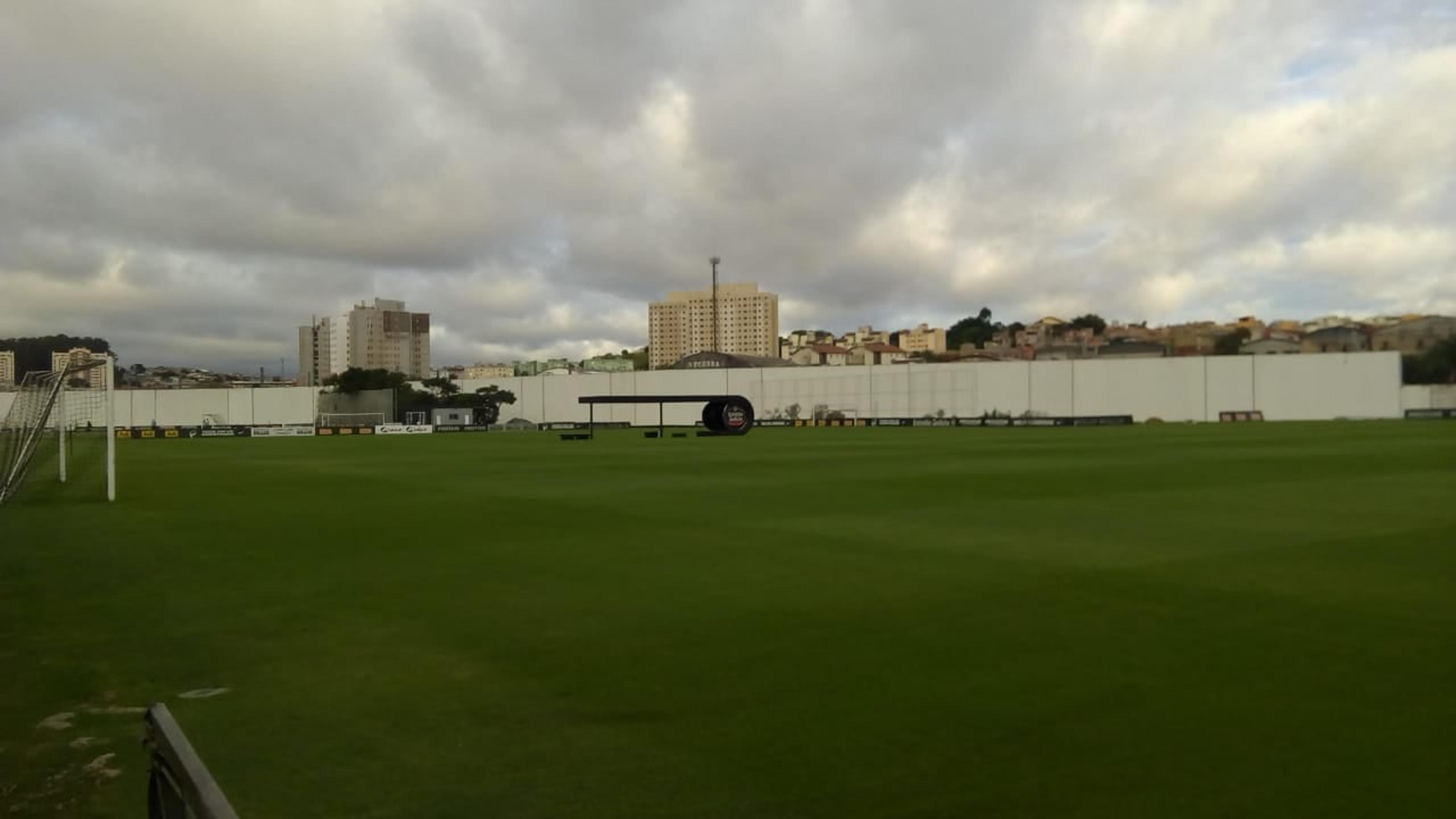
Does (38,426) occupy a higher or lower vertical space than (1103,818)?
higher

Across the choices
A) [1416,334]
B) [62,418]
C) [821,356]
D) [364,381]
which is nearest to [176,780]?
[62,418]

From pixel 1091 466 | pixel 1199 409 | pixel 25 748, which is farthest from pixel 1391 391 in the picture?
pixel 25 748

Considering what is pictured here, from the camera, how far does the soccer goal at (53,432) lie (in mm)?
24234

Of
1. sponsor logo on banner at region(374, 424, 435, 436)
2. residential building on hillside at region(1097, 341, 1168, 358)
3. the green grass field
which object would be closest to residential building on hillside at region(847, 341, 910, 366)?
residential building on hillside at region(1097, 341, 1168, 358)

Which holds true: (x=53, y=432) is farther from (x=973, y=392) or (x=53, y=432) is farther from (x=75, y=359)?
(x=973, y=392)

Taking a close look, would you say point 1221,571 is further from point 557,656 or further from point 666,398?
point 666,398

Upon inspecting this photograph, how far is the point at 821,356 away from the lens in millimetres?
143250

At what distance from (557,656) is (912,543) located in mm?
7317

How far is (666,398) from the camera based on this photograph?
62.5 meters

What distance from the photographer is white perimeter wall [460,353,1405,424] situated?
287 feet

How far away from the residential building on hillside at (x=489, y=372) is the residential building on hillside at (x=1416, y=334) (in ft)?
415

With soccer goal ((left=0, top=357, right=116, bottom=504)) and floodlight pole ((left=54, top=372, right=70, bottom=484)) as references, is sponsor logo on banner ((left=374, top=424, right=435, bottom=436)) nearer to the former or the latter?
soccer goal ((left=0, top=357, right=116, bottom=504))

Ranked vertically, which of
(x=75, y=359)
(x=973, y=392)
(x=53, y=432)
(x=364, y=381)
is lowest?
(x=53, y=432)

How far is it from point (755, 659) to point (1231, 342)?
9027 centimetres
